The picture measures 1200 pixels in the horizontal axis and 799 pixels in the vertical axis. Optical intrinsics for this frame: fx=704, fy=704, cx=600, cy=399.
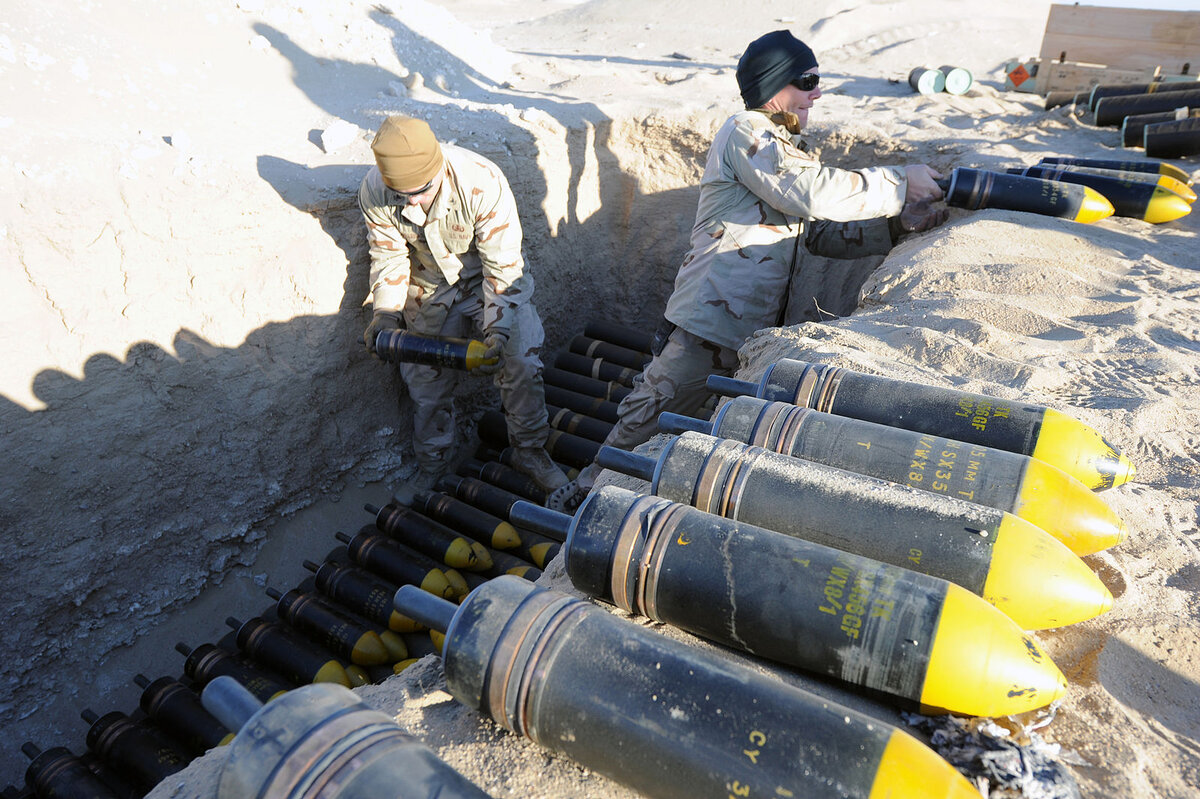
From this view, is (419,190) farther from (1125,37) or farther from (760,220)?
(1125,37)

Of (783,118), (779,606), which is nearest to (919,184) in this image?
(783,118)

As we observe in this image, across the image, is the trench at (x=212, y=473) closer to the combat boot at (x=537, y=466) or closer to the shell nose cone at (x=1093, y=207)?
the combat boot at (x=537, y=466)

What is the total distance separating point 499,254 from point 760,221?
1499 mm

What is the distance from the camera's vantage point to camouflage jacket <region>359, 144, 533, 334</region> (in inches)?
154

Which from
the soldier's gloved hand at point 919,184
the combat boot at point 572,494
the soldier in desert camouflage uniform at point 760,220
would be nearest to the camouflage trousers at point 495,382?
the combat boot at point 572,494

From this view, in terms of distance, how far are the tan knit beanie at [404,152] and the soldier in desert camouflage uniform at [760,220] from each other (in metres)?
1.44

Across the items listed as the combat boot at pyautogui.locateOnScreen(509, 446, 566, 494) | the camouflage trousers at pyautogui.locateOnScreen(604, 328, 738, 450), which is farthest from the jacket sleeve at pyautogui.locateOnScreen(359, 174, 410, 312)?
the camouflage trousers at pyautogui.locateOnScreen(604, 328, 738, 450)

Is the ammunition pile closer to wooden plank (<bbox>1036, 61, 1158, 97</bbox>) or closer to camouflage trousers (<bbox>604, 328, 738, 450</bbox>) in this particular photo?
camouflage trousers (<bbox>604, 328, 738, 450</bbox>)

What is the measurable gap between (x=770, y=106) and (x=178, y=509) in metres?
3.74

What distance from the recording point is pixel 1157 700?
1504 millimetres

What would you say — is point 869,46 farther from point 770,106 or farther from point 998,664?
point 998,664

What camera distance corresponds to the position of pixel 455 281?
4305 mm

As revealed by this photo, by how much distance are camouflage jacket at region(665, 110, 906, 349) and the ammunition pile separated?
1335 mm

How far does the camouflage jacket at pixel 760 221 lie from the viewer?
10.7 ft
